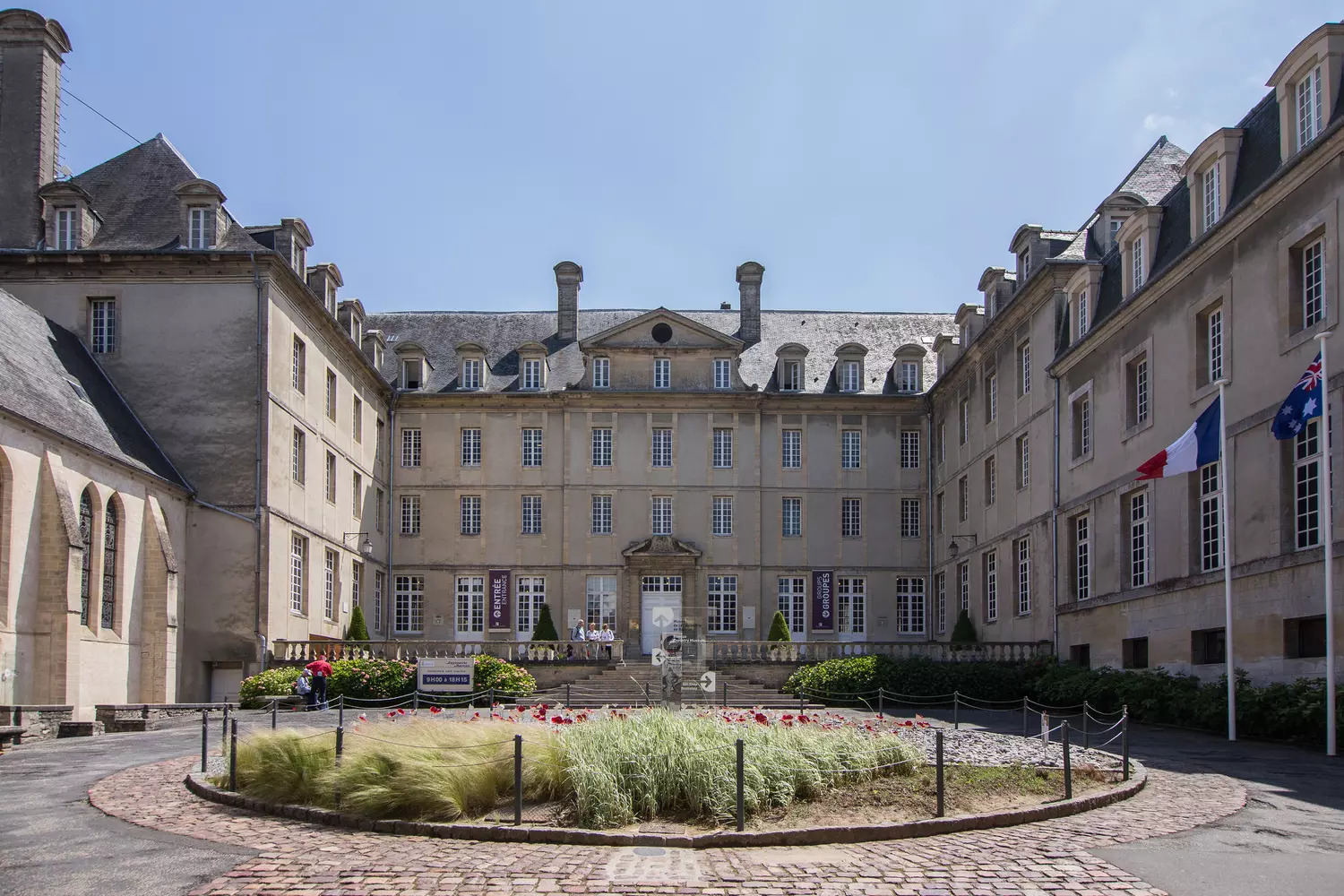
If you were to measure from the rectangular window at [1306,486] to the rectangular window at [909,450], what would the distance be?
76.4 feet

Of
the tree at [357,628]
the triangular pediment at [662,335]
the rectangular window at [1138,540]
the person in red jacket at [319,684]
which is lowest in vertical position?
the person in red jacket at [319,684]

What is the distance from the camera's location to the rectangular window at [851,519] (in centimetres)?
4344

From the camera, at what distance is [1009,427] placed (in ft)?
112

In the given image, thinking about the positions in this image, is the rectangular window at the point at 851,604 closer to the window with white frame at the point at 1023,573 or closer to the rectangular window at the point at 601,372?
the window with white frame at the point at 1023,573

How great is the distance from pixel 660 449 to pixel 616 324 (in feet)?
18.8

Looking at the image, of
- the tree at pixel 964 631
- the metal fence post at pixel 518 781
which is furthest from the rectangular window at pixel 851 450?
the metal fence post at pixel 518 781

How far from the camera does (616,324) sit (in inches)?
1822

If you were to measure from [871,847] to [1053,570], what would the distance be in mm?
21356

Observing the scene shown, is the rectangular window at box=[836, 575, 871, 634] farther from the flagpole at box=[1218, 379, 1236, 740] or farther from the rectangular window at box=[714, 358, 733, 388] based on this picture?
the flagpole at box=[1218, 379, 1236, 740]

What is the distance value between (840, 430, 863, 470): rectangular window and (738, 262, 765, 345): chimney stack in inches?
204

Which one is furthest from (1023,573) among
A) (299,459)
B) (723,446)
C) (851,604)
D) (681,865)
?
(681,865)

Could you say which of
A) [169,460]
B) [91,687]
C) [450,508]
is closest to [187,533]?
[169,460]

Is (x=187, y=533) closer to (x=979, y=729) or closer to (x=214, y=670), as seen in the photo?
(x=214, y=670)

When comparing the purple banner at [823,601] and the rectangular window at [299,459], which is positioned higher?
the rectangular window at [299,459]
